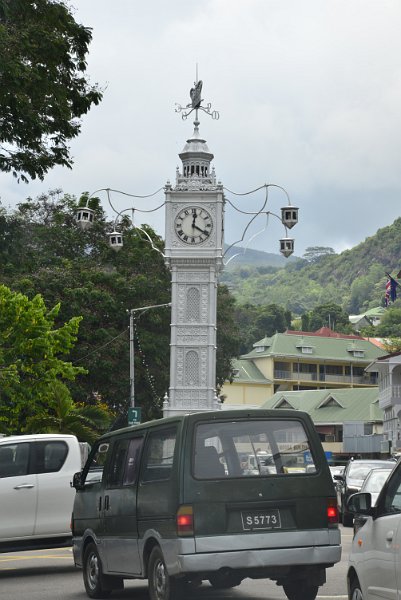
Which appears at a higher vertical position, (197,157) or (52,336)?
(197,157)

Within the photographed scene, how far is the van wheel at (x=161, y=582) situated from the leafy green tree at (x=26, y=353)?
1017 inches

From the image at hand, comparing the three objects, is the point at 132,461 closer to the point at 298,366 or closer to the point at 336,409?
the point at 336,409

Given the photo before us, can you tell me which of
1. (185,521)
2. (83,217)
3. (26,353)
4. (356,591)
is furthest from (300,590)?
(83,217)

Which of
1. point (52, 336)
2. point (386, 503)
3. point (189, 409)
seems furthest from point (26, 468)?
point (189, 409)

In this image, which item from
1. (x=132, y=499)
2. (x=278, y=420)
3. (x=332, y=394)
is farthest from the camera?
(x=332, y=394)

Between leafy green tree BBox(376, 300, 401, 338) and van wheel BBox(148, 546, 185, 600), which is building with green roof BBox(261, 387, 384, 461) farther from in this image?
van wheel BBox(148, 546, 185, 600)

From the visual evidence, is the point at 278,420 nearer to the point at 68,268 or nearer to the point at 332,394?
the point at 68,268

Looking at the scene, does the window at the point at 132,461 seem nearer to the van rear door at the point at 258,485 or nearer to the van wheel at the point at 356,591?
the van rear door at the point at 258,485

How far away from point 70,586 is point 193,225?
44.0 meters

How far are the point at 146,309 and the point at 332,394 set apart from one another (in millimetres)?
53818

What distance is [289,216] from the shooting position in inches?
1959

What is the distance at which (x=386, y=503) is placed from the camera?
9.49 meters

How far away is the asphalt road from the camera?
46.6 feet

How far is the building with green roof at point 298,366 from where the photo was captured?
130 m
